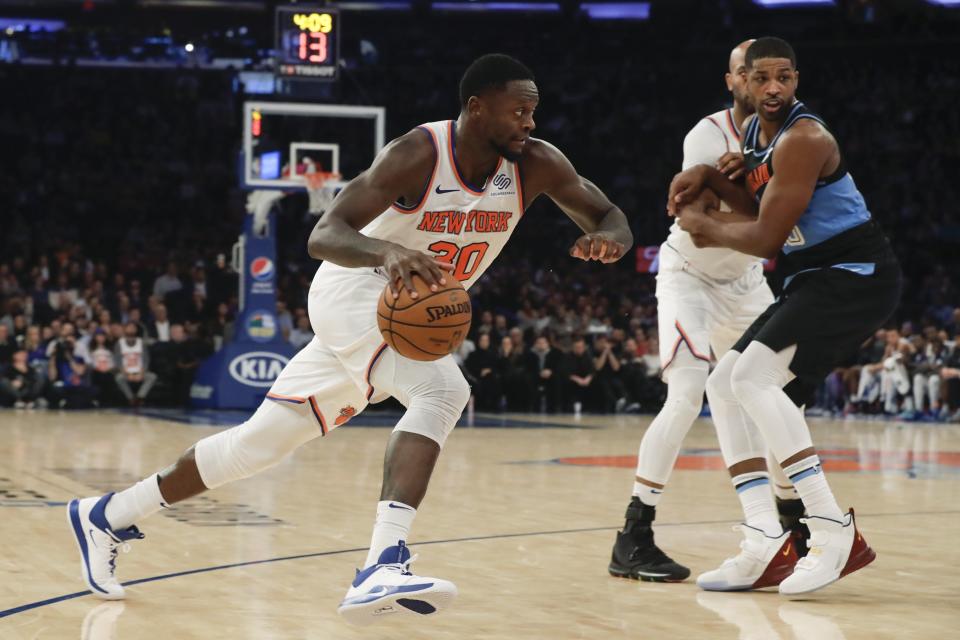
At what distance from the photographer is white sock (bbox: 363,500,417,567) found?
3.88 metres

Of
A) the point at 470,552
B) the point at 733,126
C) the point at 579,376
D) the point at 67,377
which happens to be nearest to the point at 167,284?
the point at 67,377

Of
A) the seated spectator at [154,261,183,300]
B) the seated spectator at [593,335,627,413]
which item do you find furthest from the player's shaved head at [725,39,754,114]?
the seated spectator at [154,261,183,300]

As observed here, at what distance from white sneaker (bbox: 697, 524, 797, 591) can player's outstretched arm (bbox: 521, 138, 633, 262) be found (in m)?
1.28

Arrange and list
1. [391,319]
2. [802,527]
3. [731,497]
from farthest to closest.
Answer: [731,497] → [802,527] → [391,319]

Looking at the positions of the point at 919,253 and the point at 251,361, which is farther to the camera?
the point at 919,253

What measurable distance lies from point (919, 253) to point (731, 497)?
63.2ft

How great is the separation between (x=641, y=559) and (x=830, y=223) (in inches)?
58.0

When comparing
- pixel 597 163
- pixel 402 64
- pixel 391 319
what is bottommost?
pixel 391 319

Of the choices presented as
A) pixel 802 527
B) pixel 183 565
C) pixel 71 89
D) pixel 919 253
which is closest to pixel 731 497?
pixel 802 527

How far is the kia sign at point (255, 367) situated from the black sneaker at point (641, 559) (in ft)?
39.0

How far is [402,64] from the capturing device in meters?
30.0

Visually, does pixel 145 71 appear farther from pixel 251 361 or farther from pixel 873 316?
pixel 873 316

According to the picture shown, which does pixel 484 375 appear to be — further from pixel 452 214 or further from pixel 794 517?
pixel 452 214

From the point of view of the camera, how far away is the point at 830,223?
16.0 ft
